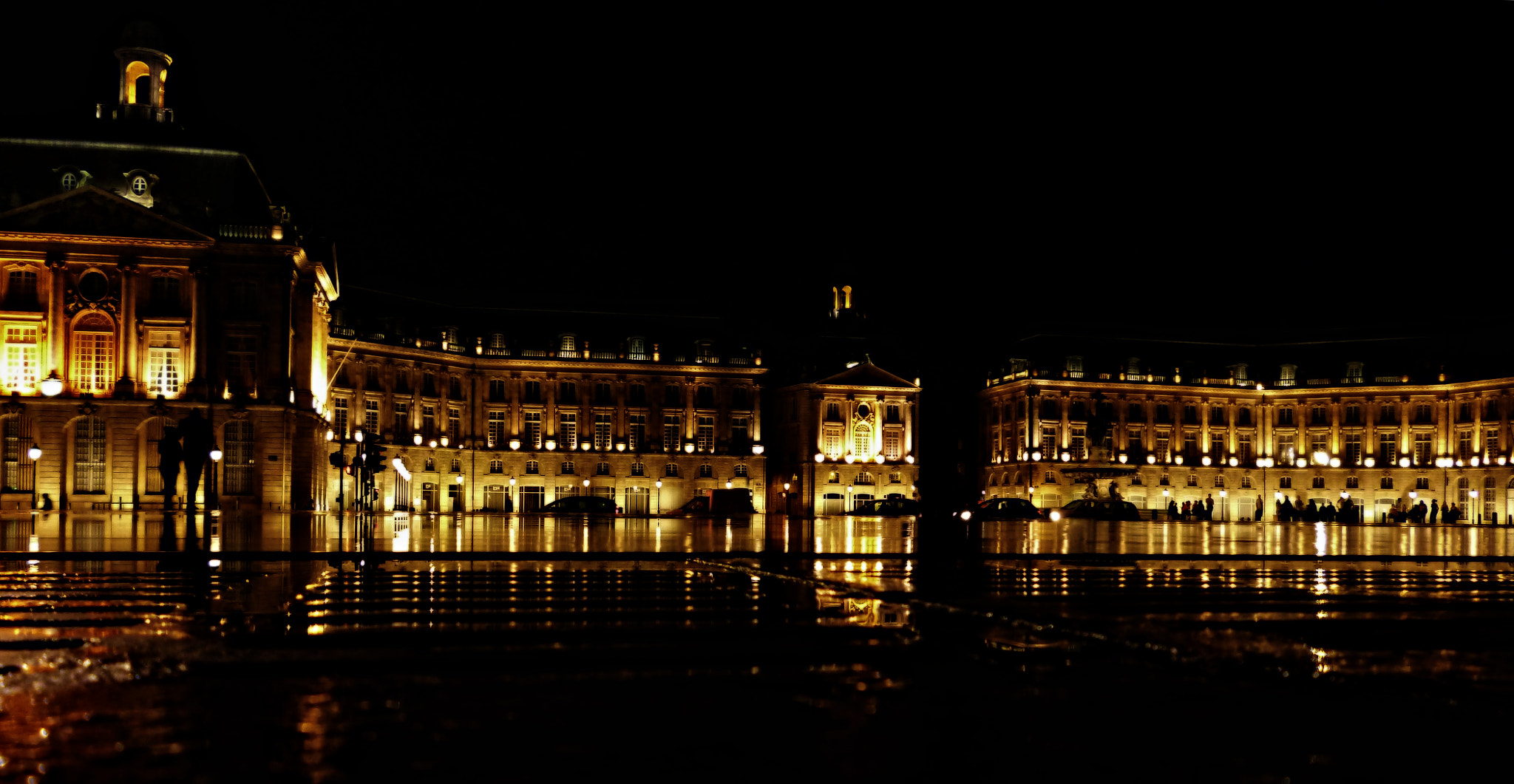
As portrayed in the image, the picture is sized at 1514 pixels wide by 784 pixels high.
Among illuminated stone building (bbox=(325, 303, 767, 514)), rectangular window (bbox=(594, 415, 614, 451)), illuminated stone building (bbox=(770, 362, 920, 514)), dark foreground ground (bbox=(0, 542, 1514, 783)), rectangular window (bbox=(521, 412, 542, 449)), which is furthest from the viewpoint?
illuminated stone building (bbox=(770, 362, 920, 514))

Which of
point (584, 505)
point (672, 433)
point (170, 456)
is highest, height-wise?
point (672, 433)

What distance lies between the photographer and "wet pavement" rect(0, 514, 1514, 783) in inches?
280

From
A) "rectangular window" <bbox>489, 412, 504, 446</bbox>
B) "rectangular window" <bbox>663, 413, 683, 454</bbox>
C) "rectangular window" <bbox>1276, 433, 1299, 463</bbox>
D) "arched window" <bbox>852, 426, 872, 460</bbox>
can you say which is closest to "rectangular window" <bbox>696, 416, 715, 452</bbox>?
"rectangular window" <bbox>663, 413, 683, 454</bbox>

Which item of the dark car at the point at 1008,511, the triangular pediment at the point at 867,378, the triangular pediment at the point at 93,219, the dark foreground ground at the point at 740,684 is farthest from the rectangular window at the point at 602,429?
the dark foreground ground at the point at 740,684

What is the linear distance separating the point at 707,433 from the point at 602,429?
311 inches

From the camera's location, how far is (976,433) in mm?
126688

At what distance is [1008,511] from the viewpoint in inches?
2926

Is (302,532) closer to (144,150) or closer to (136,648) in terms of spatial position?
(136,648)

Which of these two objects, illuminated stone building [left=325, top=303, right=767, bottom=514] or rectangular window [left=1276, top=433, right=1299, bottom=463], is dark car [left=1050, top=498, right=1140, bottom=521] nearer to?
illuminated stone building [left=325, top=303, right=767, bottom=514]

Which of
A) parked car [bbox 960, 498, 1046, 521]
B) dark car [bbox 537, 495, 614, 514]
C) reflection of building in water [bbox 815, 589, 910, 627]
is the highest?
reflection of building in water [bbox 815, 589, 910, 627]

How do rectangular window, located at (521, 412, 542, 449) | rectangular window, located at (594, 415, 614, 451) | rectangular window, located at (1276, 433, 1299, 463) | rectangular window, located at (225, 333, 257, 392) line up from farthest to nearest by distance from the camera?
1. rectangular window, located at (1276, 433, 1299, 463)
2. rectangular window, located at (594, 415, 614, 451)
3. rectangular window, located at (521, 412, 542, 449)
4. rectangular window, located at (225, 333, 257, 392)

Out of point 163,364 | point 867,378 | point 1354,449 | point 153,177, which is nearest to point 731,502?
point 867,378

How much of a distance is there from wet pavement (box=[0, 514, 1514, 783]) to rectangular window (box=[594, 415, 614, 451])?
85.3m

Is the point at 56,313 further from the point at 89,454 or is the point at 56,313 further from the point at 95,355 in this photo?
the point at 89,454
